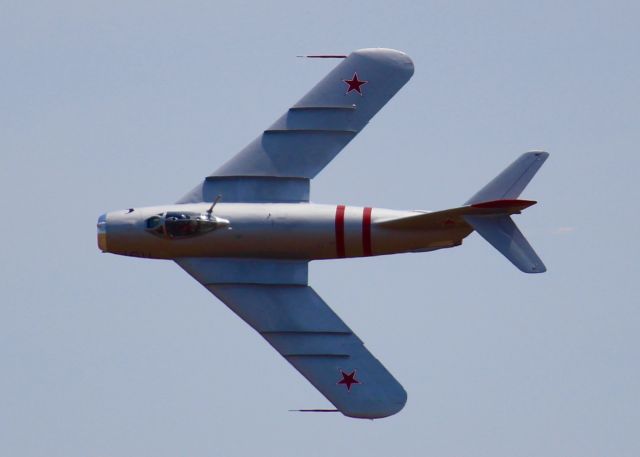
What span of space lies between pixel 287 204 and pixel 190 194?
90.4 inches

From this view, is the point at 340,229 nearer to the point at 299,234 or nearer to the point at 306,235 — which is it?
the point at 306,235

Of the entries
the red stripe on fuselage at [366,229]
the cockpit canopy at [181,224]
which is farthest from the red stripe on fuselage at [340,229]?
the cockpit canopy at [181,224]

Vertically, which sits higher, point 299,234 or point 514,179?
point 514,179

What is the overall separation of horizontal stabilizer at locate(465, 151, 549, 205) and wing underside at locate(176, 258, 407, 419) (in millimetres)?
4032

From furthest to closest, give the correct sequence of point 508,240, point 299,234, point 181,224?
point 181,224 < point 299,234 < point 508,240

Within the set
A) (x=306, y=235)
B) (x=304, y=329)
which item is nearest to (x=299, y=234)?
(x=306, y=235)

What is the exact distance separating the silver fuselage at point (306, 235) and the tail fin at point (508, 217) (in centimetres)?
70

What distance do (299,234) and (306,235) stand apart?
0.15 metres

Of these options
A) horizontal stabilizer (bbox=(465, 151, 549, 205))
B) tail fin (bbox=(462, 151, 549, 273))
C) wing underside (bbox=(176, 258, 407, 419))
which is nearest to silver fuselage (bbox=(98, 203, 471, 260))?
wing underside (bbox=(176, 258, 407, 419))

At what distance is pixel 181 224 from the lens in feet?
155

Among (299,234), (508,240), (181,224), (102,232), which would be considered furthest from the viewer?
(102,232)

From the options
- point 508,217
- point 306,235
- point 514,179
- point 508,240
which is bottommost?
point 306,235

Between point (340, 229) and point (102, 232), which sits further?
point (102, 232)

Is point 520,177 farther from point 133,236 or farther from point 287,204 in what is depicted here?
point 133,236
